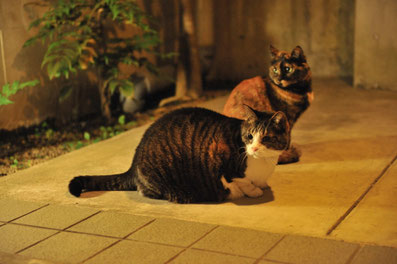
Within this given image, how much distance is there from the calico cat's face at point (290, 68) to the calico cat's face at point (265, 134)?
3.66ft

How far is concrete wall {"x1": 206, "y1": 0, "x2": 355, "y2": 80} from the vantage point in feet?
31.7

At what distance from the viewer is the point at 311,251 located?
11.6 ft

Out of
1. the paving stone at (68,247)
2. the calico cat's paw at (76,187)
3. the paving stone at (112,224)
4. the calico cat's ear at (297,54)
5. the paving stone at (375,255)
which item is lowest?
the paving stone at (112,224)

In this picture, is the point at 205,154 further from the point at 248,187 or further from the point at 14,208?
the point at 14,208

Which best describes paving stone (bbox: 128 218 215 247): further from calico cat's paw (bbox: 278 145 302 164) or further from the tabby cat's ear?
calico cat's paw (bbox: 278 145 302 164)

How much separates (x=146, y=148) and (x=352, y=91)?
4.98 meters

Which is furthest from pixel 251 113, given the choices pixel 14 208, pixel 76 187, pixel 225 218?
pixel 14 208

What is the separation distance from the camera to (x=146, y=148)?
15.3 ft

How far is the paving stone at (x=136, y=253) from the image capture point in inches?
141

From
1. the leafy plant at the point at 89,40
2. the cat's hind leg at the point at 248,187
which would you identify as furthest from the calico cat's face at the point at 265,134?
the leafy plant at the point at 89,40

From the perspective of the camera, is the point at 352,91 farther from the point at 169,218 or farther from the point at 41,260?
the point at 41,260

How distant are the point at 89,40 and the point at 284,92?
2.86 m

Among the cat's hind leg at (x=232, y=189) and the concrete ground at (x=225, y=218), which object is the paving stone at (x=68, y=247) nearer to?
the concrete ground at (x=225, y=218)

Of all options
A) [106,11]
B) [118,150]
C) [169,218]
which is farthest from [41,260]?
[106,11]
